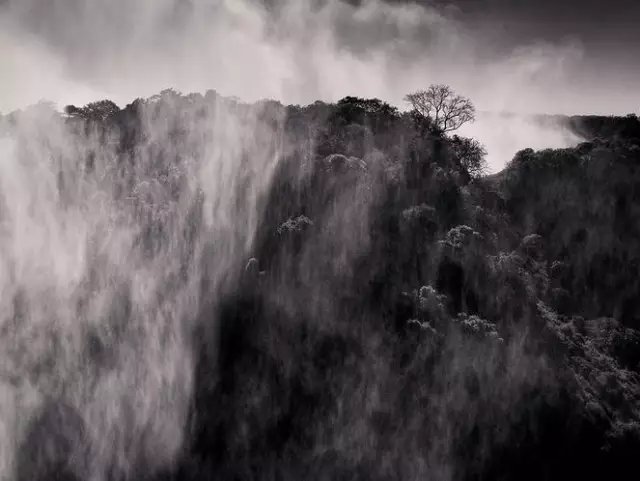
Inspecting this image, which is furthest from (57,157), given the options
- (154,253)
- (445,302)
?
(445,302)

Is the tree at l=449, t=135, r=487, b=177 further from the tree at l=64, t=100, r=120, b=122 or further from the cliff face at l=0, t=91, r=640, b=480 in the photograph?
the tree at l=64, t=100, r=120, b=122

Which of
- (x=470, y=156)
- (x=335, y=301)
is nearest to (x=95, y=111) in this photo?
(x=335, y=301)

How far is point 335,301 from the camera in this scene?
50.7 metres

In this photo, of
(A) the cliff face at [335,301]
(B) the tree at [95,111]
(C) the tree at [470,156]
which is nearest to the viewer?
(A) the cliff face at [335,301]

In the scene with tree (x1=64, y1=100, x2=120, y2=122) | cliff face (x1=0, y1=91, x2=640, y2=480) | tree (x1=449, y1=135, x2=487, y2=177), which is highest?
tree (x1=64, y1=100, x2=120, y2=122)

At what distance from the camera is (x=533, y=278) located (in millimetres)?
54562

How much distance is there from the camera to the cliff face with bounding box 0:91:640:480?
46.9m

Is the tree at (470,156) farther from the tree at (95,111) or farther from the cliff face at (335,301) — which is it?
the tree at (95,111)

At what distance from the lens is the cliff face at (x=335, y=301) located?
46906 millimetres

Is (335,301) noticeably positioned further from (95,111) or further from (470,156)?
(95,111)

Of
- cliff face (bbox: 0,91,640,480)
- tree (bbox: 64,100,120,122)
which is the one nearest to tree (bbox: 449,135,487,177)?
cliff face (bbox: 0,91,640,480)

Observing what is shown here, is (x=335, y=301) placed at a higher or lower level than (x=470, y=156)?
lower

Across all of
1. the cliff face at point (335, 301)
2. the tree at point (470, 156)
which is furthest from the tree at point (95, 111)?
the tree at point (470, 156)

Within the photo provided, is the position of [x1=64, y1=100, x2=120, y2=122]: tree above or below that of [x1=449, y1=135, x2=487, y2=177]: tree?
above
